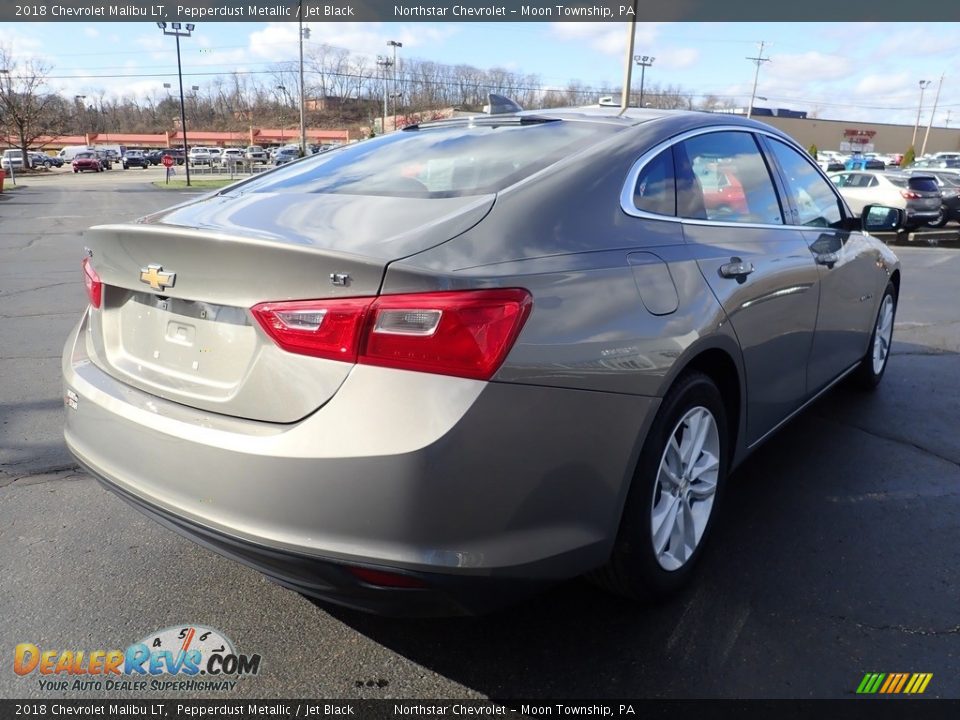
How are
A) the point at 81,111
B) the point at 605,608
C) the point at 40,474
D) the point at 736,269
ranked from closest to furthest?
the point at 605,608, the point at 736,269, the point at 40,474, the point at 81,111

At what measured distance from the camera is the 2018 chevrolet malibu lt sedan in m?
1.75

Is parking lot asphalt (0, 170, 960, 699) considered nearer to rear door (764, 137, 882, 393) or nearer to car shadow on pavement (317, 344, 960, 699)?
car shadow on pavement (317, 344, 960, 699)

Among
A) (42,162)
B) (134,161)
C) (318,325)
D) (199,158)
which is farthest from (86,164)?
(318,325)

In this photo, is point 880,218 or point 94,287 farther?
point 880,218

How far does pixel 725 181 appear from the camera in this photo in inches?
117

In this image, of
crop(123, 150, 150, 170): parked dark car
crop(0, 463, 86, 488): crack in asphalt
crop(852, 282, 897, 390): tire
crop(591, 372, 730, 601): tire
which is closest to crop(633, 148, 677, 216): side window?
crop(591, 372, 730, 601): tire

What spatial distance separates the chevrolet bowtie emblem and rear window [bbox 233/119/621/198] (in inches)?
23.7

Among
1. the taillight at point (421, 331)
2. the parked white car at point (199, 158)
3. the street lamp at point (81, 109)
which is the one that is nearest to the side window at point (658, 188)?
the taillight at point (421, 331)

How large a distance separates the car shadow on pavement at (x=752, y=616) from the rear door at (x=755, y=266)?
A: 0.47 meters

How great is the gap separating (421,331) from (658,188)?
4.03 ft

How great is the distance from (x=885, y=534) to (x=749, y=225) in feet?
4.70

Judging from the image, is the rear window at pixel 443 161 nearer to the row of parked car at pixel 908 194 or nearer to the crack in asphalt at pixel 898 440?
the crack in asphalt at pixel 898 440

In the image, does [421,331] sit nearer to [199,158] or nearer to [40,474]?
[40,474]

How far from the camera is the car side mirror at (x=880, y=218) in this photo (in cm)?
425
